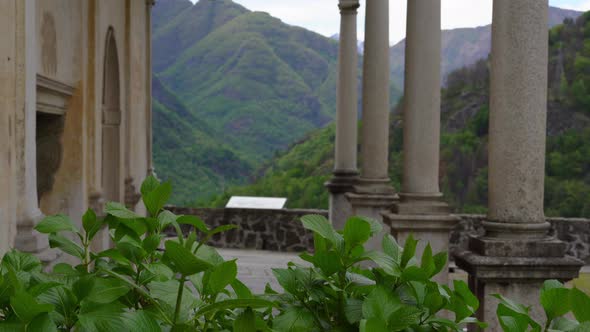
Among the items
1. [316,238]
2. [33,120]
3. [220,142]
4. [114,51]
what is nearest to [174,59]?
[220,142]

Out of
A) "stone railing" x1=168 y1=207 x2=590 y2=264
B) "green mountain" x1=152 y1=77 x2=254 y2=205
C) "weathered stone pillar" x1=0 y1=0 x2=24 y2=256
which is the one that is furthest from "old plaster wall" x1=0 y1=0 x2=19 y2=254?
"green mountain" x1=152 y1=77 x2=254 y2=205

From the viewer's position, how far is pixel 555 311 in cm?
108

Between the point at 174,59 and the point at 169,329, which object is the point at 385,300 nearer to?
the point at 169,329

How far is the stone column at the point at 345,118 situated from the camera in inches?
482

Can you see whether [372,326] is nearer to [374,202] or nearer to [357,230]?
[357,230]

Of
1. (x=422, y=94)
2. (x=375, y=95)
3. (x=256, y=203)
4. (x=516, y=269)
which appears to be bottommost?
(x=256, y=203)

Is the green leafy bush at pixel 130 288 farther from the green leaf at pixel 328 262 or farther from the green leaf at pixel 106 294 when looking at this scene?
the green leaf at pixel 328 262

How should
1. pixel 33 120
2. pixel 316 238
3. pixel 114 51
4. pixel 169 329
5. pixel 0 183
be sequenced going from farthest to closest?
pixel 114 51
pixel 33 120
pixel 0 183
pixel 316 238
pixel 169 329

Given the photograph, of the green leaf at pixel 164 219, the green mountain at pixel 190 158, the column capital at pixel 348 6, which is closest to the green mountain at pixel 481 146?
the green mountain at pixel 190 158

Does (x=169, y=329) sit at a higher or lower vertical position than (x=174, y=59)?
lower

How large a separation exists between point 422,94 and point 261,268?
215 inches

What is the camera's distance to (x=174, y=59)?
5825cm

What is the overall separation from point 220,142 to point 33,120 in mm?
39229

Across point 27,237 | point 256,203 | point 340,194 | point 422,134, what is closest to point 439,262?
point 27,237
